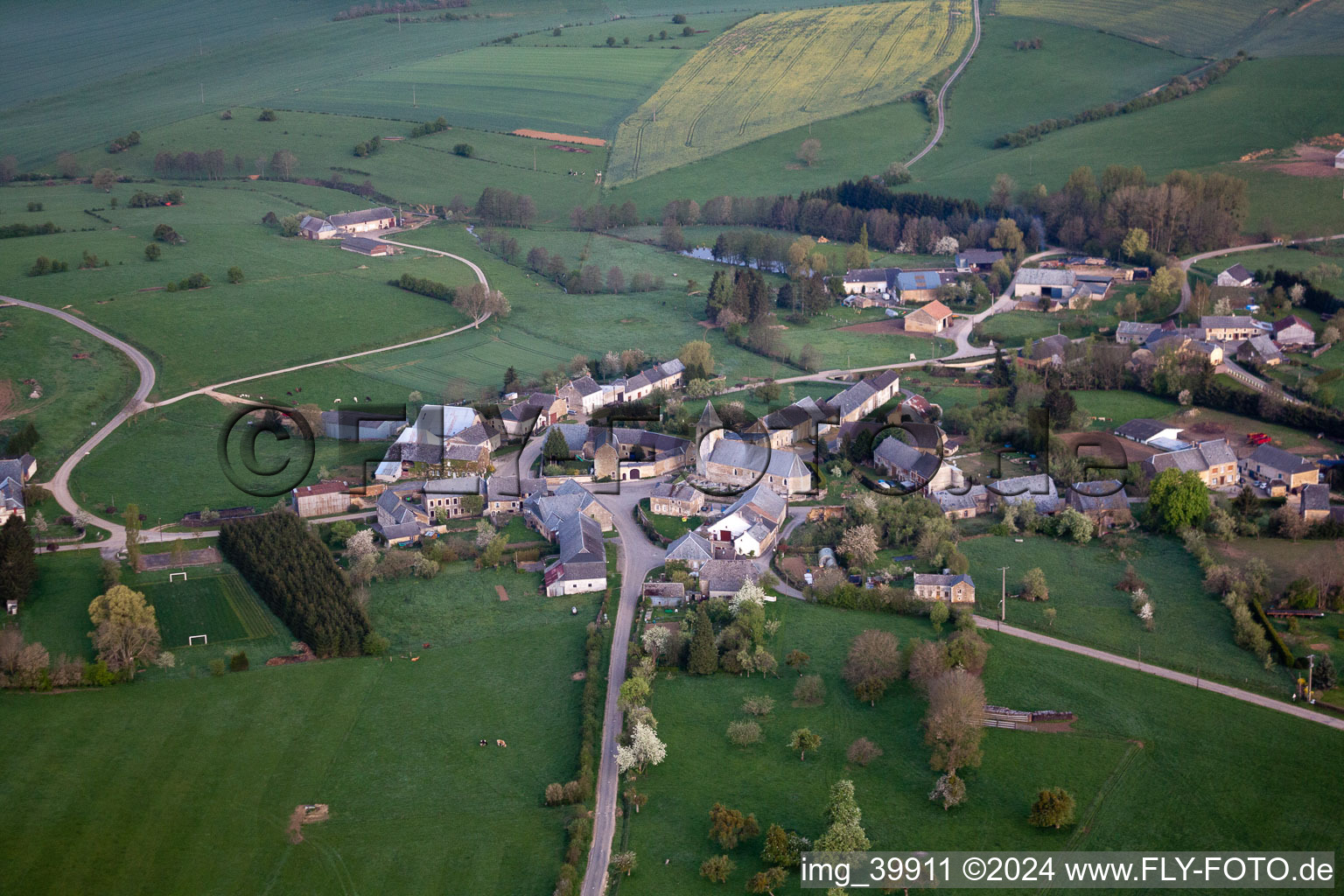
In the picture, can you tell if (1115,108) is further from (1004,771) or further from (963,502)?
(1004,771)

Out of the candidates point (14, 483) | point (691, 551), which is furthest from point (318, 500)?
point (691, 551)

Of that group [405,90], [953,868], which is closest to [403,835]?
[953,868]

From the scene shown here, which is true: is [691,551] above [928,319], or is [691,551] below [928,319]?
below

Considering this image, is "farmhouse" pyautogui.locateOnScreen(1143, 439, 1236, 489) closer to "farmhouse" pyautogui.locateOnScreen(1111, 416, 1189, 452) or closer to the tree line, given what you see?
"farmhouse" pyautogui.locateOnScreen(1111, 416, 1189, 452)

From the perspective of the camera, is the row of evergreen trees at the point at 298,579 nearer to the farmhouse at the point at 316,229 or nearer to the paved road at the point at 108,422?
the paved road at the point at 108,422

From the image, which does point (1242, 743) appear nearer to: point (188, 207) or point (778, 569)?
point (778, 569)
